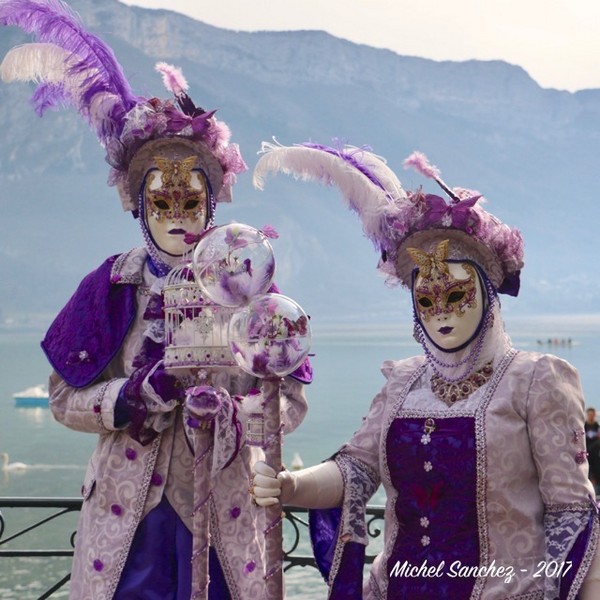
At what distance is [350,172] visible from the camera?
3.18 metres

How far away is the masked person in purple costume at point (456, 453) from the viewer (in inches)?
109

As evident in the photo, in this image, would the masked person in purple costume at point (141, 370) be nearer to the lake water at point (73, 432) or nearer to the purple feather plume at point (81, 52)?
the purple feather plume at point (81, 52)

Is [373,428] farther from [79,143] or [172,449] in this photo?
[79,143]

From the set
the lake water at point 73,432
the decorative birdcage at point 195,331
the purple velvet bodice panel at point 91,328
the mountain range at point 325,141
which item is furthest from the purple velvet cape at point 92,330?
the mountain range at point 325,141

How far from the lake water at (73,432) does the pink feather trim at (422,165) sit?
461 centimetres

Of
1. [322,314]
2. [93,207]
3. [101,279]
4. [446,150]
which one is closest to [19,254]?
[93,207]

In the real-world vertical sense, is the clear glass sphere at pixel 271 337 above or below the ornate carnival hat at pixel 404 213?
below

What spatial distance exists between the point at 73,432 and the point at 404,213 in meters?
36.2

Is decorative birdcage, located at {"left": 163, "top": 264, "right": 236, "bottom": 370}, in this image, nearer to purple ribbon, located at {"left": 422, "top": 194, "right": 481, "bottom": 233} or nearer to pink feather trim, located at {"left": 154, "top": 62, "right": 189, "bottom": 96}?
purple ribbon, located at {"left": 422, "top": 194, "right": 481, "bottom": 233}

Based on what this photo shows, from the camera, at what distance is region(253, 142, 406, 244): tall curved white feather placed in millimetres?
3156

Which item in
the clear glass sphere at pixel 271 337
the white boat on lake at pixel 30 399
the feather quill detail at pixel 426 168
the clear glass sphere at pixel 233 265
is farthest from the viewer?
the white boat on lake at pixel 30 399

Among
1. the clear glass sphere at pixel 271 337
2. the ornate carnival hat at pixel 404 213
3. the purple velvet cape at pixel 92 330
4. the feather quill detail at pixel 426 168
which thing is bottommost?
the purple velvet cape at pixel 92 330

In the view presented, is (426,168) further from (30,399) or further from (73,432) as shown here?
(30,399)

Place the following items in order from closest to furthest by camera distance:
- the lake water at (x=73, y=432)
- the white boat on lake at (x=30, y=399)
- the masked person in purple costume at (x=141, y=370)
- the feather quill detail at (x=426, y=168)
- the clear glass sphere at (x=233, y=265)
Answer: the clear glass sphere at (x=233, y=265), the feather quill detail at (x=426, y=168), the masked person in purple costume at (x=141, y=370), the lake water at (x=73, y=432), the white boat on lake at (x=30, y=399)
